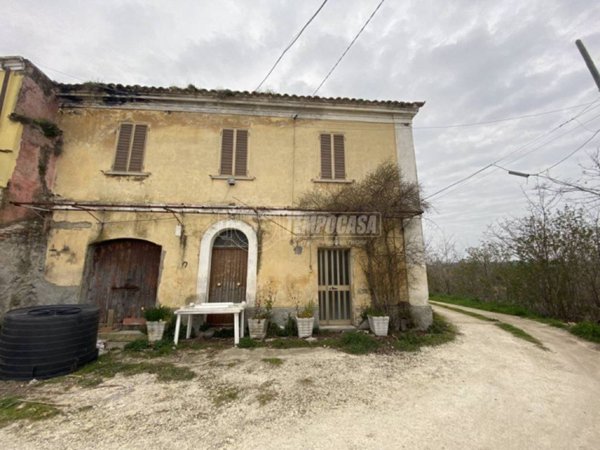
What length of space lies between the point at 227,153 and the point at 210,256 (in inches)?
123

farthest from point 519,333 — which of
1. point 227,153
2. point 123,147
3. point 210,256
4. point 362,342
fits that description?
point 123,147

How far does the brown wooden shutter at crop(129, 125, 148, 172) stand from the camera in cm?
711

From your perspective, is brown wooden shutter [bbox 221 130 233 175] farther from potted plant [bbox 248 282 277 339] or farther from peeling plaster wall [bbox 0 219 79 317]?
peeling plaster wall [bbox 0 219 79 317]

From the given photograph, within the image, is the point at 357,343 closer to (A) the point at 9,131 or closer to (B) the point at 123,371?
(B) the point at 123,371

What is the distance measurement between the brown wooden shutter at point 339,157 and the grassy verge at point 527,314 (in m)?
7.39

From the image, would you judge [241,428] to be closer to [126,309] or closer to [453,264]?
[126,309]

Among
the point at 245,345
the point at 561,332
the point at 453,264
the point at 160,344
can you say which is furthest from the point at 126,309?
the point at 453,264

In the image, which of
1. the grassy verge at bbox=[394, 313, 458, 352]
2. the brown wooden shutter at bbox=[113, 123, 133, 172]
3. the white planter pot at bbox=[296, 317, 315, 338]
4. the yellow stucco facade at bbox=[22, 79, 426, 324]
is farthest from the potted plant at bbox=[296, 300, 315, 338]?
the brown wooden shutter at bbox=[113, 123, 133, 172]

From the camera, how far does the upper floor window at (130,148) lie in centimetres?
709

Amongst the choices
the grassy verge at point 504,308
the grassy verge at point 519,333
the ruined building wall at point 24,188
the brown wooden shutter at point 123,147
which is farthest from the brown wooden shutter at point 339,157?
the ruined building wall at point 24,188

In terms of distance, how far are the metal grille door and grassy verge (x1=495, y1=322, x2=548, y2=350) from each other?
4.38 meters

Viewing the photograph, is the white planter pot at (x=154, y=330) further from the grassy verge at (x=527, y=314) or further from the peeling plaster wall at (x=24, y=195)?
the grassy verge at (x=527, y=314)

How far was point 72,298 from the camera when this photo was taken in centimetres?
628

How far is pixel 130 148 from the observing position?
7160mm
